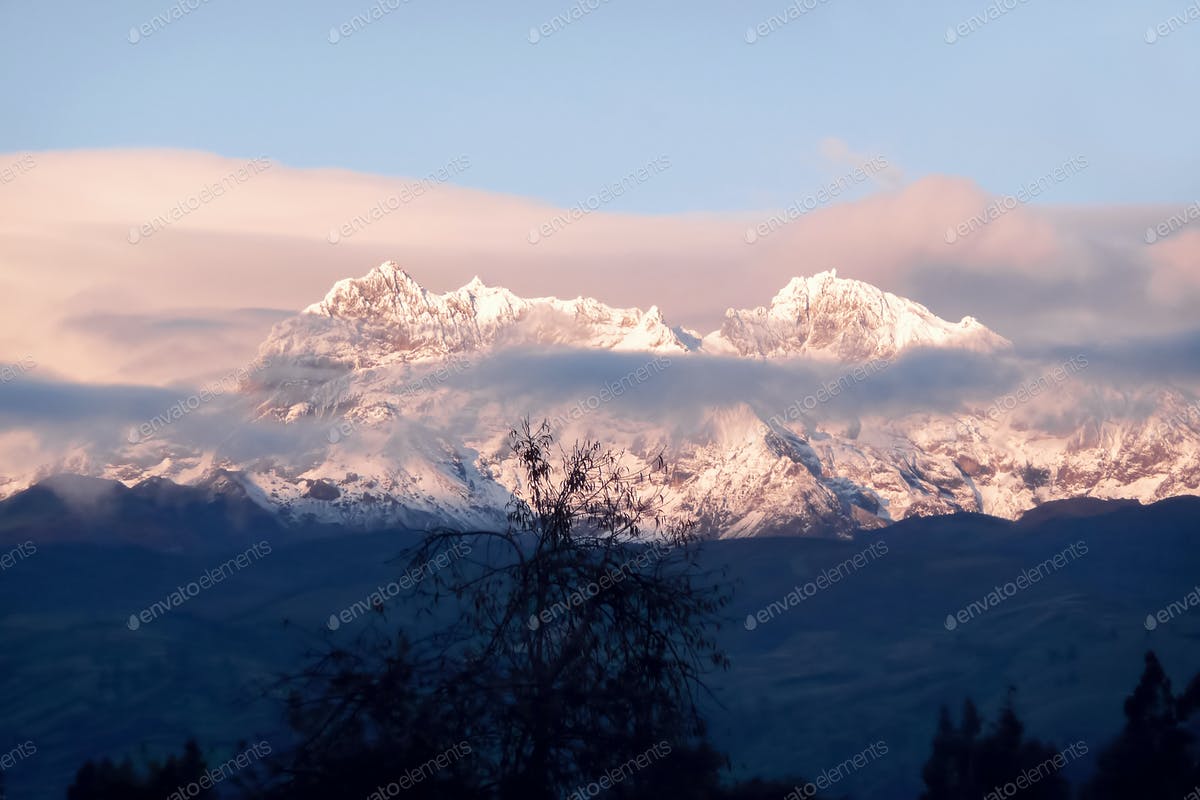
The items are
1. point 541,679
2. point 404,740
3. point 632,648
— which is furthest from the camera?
point 632,648

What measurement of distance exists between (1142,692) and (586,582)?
1194 inches

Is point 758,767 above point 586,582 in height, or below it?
below

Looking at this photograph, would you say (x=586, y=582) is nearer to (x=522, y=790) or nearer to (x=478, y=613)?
(x=478, y=613)

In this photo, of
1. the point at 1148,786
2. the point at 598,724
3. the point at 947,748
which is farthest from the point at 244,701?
the point at 947,748

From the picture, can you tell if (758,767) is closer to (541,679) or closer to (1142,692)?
(1142,692)

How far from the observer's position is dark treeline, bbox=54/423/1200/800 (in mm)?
19312

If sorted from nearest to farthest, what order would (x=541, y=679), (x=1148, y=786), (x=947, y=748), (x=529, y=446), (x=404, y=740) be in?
(x=404, y=740)
(x=541, y=679)
(x=529, y=446)
(x=1148, y=786)
(x=947, y=748)

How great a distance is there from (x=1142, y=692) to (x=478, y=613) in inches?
1216

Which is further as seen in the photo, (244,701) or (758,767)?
(758,767)

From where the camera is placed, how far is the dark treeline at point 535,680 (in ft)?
63.4

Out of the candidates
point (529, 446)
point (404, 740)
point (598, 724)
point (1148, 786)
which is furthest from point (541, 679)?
point (1148, 786)

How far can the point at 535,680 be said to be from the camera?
806 inches

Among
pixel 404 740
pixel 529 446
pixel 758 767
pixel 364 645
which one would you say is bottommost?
pixel 758 767

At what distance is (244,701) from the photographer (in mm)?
22234
